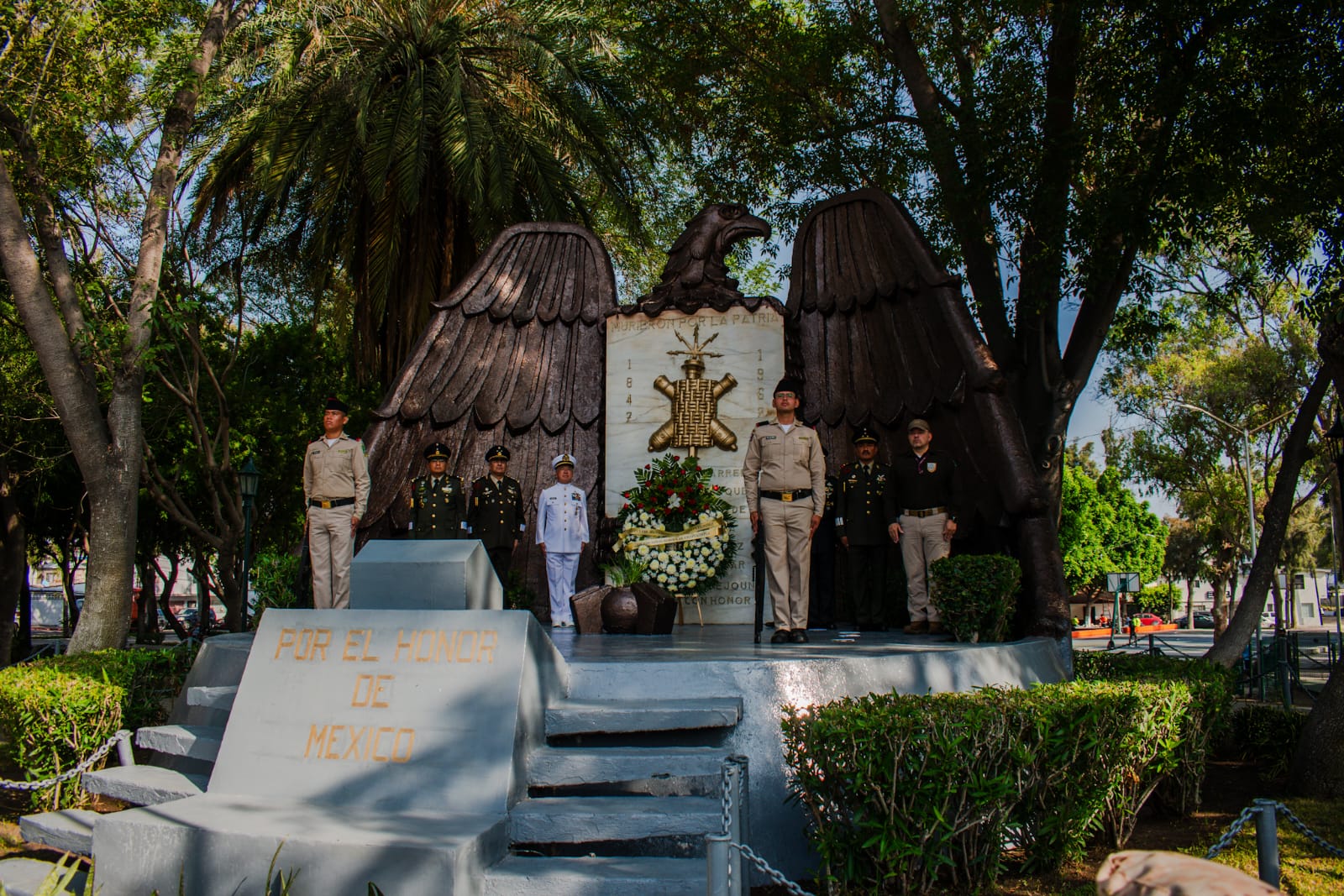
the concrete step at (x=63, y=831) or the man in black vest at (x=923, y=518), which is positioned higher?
the man in black vest at (x=923, y=518)

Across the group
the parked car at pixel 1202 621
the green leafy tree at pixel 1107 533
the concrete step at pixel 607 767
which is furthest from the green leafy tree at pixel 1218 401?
the parked car at pixel 1202 621

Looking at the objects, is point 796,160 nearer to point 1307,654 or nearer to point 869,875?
point 869,875

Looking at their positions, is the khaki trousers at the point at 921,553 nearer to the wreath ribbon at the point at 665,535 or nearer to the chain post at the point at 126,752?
the wreath ribbon at the point at 665,535

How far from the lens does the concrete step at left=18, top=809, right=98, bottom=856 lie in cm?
533

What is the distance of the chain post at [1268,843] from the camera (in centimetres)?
399

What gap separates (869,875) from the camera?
5027mm

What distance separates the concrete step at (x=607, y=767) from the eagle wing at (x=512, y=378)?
595 cm

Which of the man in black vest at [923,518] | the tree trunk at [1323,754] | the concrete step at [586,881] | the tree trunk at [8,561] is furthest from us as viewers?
the tree trunk at [8,561]

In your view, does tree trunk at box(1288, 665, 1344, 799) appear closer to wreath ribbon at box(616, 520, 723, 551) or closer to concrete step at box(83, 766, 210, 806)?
wreath ribbon at box(616, 520, 723, 551)

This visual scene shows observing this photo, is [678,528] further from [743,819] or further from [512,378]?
[743,819]

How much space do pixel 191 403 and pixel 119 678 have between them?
29.7 feet

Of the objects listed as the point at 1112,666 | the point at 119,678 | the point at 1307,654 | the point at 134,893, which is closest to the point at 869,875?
the point at 134,893

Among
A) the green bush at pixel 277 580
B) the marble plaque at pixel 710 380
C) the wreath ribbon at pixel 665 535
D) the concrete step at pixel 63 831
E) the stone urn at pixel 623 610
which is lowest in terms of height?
the concrete step at pixel 63 831

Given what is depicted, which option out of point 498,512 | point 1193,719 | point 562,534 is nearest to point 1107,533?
point 562,534
